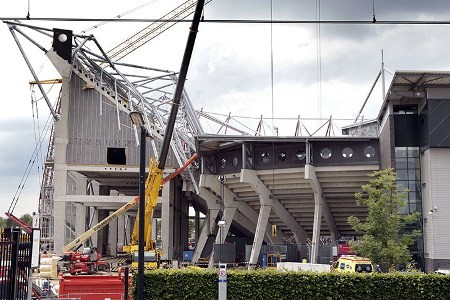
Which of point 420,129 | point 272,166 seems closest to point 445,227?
point 420,129

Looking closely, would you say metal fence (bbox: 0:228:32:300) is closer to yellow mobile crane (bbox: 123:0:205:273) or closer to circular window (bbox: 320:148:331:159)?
yellow mobile crane (bbox: 123:0:205:273)

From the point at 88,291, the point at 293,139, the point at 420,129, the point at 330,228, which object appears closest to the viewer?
the point at 88,291

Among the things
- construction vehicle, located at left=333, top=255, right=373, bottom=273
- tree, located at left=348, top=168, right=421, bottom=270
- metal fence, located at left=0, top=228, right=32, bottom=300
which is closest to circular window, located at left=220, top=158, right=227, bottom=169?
tree, located at left=348, top=168, right=421, bottom=270

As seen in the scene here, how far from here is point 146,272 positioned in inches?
915

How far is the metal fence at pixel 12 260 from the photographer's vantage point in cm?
1545

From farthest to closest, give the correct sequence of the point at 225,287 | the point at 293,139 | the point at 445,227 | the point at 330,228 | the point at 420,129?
the point at 330,228 → the point at 293,139 → the point at 420,129 → the point at 445,227 → the point at 225,287

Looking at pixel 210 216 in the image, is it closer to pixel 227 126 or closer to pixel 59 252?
pixel 227 126

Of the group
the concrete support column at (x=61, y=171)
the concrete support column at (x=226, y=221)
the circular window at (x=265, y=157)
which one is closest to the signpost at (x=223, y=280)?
the circular window at (x=265, y=157)

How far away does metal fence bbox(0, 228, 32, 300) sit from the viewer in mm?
15452

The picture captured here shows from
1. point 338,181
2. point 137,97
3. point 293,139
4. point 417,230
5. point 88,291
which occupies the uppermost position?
point 137,97

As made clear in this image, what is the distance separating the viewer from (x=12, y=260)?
15539 mm

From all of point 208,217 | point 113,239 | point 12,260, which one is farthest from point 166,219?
point 12,260

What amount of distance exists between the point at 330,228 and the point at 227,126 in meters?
15.1

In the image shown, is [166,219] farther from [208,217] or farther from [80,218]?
[80,218]
